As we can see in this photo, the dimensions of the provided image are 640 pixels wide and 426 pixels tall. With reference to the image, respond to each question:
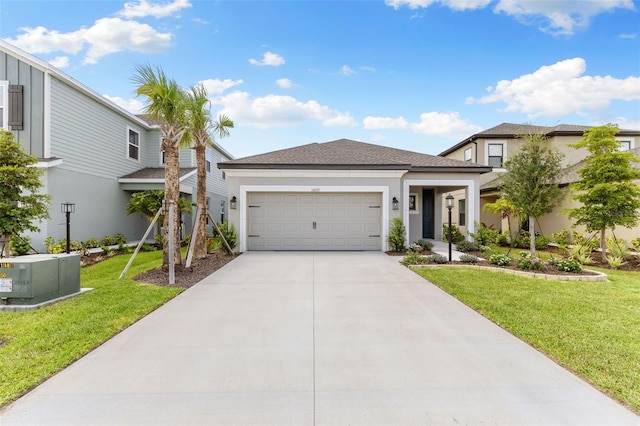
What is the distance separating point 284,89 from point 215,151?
5.81 metres

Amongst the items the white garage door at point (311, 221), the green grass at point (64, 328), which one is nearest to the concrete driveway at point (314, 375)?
the green grass at point (64, 328)

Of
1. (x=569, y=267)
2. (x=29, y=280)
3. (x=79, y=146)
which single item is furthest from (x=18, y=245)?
(x=569, y=267)

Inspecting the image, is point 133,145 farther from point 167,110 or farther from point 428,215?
point 428,215

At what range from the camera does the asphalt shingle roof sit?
11930 millimetres

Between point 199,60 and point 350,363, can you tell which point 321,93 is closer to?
point 199,60

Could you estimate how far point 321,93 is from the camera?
17.0 meters

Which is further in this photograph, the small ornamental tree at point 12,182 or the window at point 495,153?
the window at point 495,153

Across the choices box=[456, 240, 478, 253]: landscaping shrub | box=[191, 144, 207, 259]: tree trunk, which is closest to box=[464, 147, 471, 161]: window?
box=[456, 240, 478, 253]: landscaping shrub

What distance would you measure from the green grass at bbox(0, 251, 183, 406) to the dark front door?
478 inches

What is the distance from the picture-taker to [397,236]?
38.7 ft

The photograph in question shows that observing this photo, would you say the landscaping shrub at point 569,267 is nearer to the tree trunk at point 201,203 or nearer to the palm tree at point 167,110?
the palm tree at point 167,110

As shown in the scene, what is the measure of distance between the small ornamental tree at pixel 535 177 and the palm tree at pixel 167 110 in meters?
9.98

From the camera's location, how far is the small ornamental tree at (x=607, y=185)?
967 cm

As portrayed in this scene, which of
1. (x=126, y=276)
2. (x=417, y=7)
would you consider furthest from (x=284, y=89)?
(x=126, y=276)
